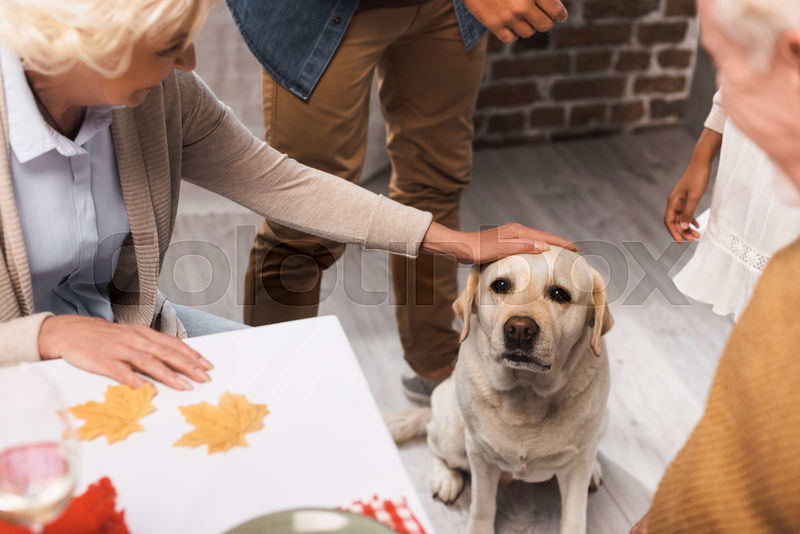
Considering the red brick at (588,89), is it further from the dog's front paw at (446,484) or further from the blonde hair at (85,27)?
the blonde hair at (85,27)

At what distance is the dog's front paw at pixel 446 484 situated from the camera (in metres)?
1.80

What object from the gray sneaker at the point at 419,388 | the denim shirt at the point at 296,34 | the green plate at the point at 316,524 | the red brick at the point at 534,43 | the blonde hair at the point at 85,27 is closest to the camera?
Result: the green plate at the point at 316,524

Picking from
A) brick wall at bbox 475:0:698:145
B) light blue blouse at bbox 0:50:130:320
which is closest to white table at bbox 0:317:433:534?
light blue blouse at bbox 0:50:130:320

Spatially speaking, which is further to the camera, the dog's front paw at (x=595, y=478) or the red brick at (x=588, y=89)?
the red brick at (x=588, y=89)

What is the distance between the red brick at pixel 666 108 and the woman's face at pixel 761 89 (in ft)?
8.40

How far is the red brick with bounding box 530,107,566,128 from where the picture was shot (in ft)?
10.3

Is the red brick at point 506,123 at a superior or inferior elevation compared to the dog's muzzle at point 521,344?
inferior

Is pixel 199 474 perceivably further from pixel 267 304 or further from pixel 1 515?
pixel 267 304

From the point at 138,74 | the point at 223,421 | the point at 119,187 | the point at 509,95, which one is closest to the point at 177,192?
the point at 119,187

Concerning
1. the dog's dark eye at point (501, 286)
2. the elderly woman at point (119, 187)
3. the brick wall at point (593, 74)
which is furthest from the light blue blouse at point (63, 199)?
the brick wall at point (593, 74)

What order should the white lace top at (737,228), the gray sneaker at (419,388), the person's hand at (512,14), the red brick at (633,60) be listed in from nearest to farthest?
1. the white lace top at (737,228)
2. the person's hand at (512,14)
3. the gray sneaker at (419,388)
4. the red brick at (633,60)

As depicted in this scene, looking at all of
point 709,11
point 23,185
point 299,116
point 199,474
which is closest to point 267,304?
point 299,116

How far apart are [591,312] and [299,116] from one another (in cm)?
66

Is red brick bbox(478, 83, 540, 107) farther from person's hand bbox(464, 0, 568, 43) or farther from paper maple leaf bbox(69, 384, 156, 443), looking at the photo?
paper maple leaf bbox(69, 384, 156, 443)
